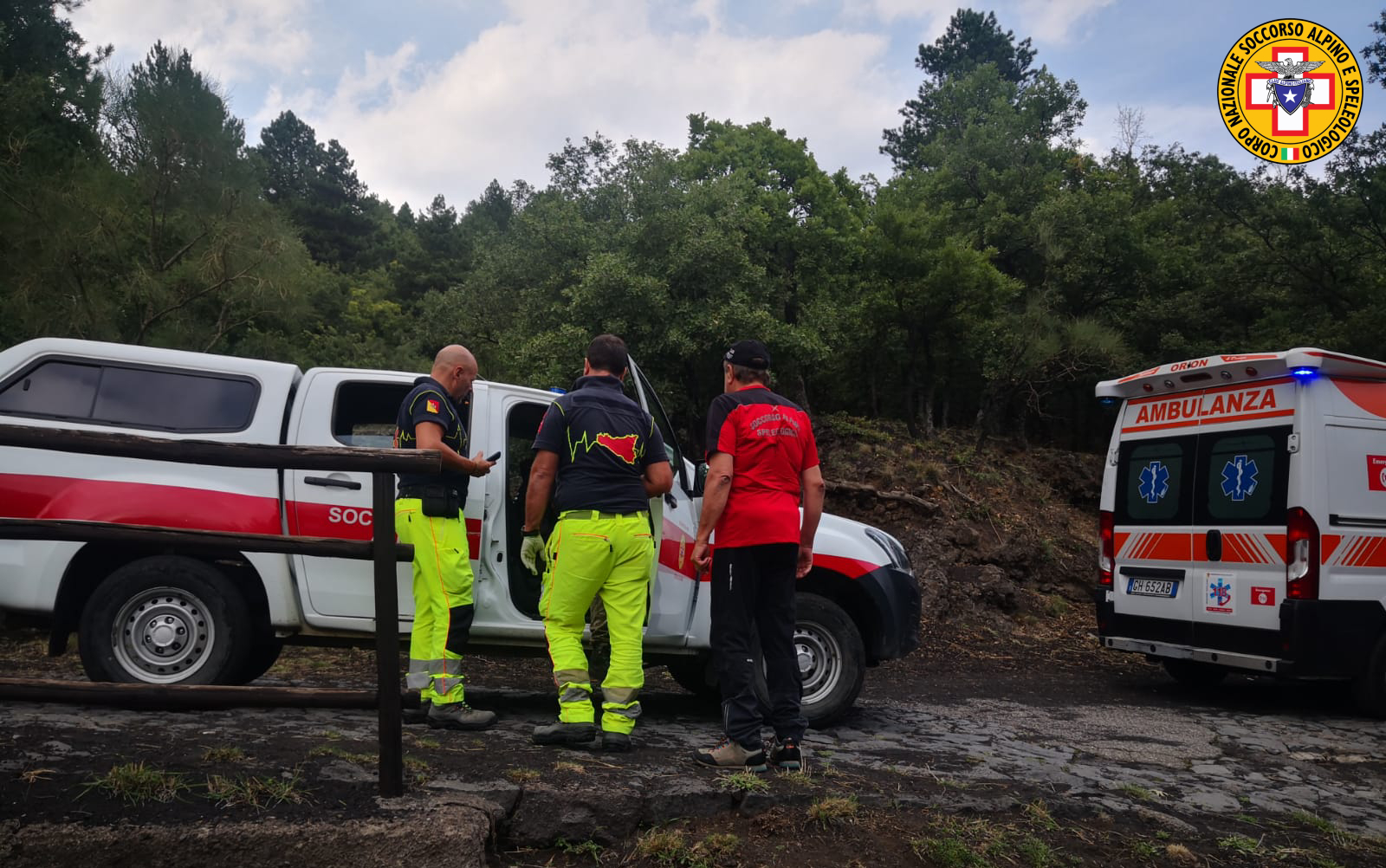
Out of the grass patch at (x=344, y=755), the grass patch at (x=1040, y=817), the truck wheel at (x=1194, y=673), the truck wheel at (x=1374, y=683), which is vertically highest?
the grass patch at (x=344, y=755)

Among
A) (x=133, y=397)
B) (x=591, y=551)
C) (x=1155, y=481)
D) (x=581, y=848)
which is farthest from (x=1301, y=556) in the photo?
(x=133, y=397)

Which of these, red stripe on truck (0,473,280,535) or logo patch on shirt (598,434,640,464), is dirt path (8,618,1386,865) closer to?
red stripe on truck (0,473,280,535)

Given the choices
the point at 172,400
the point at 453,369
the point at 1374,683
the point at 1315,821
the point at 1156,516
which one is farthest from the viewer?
the point at 1156,516

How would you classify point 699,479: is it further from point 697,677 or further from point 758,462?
point 697,677

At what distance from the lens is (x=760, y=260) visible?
22969mm

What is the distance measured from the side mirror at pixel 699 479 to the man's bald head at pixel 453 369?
1.31 meters

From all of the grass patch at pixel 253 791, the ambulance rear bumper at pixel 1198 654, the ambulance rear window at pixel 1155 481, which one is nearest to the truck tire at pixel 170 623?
the grass patch at pixel 253 791

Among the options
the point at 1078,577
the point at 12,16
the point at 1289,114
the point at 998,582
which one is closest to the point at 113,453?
the point at 998,582

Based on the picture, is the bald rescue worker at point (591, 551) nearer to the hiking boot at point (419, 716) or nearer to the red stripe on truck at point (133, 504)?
the hiking boot at point (419, 716)

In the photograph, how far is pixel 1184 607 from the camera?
7395 mm

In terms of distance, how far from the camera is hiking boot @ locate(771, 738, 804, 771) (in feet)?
14.3

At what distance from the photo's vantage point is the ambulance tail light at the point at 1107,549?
8156 mm

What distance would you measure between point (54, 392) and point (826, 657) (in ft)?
14.8

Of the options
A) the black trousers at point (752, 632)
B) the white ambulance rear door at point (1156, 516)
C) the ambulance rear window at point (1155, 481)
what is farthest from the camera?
the ambulance rear window at point (1155, 481)
